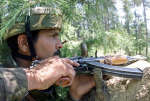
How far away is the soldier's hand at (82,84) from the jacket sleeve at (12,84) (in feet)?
2.31

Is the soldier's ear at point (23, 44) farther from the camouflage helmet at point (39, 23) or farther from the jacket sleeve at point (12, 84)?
the jacket sleeve at point (12, 84)

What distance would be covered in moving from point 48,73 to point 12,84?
11.5 inches

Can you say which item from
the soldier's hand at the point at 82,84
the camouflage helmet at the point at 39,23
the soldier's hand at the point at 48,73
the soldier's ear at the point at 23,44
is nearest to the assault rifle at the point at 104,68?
the soldier's hand at the point at 82,84

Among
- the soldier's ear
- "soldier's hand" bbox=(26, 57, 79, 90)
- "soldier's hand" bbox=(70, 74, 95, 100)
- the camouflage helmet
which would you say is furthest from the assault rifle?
the soldier's ear

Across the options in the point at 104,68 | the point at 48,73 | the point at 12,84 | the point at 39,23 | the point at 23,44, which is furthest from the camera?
the point at 23,44

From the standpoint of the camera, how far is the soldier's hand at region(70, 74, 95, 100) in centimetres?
167

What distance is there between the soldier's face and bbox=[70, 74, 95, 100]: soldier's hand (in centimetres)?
37

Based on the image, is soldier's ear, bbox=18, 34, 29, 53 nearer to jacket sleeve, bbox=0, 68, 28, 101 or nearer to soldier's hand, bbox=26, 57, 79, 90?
soldier's hand, bbox=26, 57, 79, 90

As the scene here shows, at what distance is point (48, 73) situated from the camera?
1250 mm

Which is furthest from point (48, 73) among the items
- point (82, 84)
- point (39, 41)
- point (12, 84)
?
point (39, 41)

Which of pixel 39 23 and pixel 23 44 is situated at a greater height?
pixel 39 23

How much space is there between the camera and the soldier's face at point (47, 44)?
1.84m

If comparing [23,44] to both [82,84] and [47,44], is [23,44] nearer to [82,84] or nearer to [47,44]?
[47,44]

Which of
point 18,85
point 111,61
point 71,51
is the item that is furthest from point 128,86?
point 71,51
